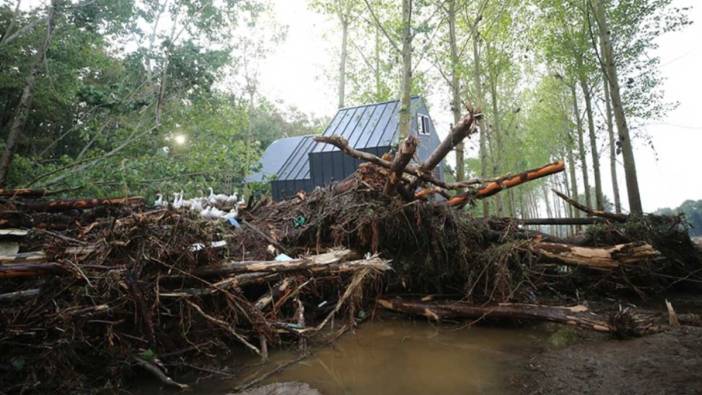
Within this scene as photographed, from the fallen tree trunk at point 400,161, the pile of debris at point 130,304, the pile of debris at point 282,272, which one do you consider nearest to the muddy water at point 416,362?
the pile of debris at point 282,272

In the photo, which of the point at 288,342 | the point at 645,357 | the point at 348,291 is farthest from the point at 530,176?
the point at 288,342

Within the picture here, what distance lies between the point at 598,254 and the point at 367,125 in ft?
33.8

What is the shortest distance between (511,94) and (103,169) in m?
23.4

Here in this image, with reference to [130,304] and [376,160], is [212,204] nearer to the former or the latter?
[376,160]

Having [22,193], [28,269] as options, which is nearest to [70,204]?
[22,193]

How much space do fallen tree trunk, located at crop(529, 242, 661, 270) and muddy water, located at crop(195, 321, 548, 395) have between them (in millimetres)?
1416

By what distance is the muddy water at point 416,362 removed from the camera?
2740 millimetres

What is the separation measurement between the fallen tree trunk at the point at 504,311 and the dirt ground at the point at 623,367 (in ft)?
0.76

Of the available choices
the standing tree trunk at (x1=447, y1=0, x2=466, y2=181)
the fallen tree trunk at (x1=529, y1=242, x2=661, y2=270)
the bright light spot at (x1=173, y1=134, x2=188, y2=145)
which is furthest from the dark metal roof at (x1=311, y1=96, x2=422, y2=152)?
the fallen tree trunk at (x1=529, y1=242, x2=661, y2=270)

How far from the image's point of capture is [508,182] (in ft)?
16.8

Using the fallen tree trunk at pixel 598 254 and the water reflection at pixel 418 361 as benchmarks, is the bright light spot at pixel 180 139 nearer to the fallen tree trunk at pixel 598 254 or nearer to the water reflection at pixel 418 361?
the water reflection at pixel 418 361

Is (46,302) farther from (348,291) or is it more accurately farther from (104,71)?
(104,71)

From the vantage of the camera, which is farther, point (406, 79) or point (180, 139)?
point (180, 139)

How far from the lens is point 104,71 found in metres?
13.9
